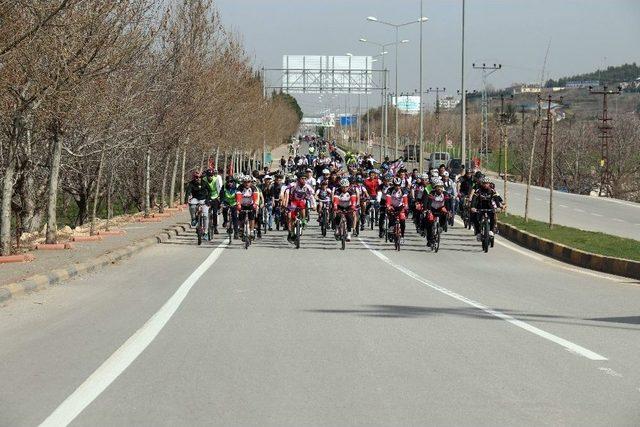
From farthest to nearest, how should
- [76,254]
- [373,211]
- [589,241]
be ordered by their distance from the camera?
[373,211] < [589,241] < [76,254]

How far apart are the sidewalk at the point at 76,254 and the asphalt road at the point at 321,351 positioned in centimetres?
98

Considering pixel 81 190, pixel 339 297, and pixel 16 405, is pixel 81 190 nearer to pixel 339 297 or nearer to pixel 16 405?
pixel 339 297

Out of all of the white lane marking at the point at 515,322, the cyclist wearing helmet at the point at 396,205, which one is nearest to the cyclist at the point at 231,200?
the cyclist wearing helmet at the point at 396,205

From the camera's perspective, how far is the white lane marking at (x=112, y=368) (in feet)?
23.5

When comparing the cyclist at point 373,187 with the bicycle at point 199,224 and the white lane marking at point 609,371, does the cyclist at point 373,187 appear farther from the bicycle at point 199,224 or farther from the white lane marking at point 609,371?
the white lane marking at point 609,371

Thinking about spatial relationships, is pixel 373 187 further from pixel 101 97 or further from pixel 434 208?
pixel 101 97

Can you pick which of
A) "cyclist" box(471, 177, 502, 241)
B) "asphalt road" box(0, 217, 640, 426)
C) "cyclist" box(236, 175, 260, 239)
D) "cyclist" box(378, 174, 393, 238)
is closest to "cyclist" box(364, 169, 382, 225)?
"cyclist" box(378, 174, 393, 238)

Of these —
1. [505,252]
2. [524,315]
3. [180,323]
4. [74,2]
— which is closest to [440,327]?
[524,315]

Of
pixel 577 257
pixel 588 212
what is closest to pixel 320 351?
pixel 577 257

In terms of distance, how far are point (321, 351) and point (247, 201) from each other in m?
17.4

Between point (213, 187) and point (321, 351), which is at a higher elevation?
point (213, 187)

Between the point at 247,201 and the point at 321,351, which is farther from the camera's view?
the point at 247,201

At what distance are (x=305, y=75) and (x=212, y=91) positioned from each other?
4921cm

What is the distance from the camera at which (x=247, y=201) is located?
2716 cm
